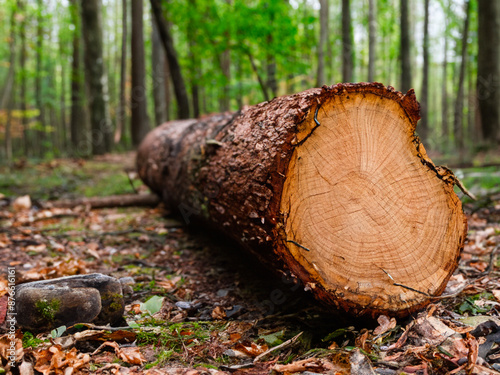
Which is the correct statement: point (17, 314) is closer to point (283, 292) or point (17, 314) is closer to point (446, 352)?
point (283, 292)

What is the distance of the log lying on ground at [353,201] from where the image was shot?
1.89 m

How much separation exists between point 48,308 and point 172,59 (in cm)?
616

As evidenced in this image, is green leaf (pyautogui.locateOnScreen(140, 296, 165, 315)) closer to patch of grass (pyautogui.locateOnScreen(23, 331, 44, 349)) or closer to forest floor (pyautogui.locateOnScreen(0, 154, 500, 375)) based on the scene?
forest floor (pyautogui.locateOnScreen(0, 154, 500, 375))

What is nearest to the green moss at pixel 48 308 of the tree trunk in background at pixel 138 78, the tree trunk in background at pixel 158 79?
the tree trunk in background at pixel 138 78

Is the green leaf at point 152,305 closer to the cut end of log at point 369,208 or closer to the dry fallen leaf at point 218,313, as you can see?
the dry fallen leaf at point 218,313

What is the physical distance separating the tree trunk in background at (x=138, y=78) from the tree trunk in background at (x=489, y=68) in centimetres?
875

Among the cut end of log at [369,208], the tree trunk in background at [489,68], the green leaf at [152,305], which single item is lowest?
the green leaf at [152,305]

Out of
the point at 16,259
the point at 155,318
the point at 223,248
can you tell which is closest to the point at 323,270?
the point at 155,318

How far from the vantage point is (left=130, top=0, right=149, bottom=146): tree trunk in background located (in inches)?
419

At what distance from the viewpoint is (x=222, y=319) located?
219 cm

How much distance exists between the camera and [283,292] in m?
2.43

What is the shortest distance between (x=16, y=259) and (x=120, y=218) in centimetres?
160

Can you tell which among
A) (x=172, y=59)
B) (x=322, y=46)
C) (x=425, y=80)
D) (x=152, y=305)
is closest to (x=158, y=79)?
(x=172, y=59)

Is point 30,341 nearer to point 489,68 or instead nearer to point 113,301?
point 113,301
